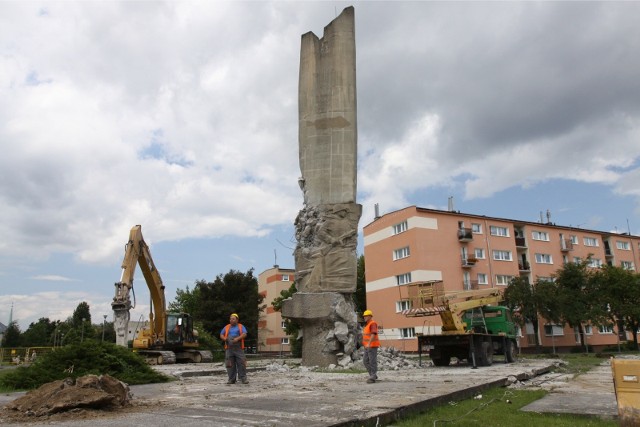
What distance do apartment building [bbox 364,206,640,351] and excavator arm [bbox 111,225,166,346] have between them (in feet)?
62.8

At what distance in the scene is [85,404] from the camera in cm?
680

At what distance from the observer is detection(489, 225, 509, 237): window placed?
151 ft

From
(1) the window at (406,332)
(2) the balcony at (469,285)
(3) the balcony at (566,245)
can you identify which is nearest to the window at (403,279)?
(1) the window at (406,332)

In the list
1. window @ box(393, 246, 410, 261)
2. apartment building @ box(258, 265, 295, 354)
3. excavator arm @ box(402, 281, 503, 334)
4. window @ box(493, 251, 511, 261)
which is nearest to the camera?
excavator arm @ box(402, 281, 503, 334)

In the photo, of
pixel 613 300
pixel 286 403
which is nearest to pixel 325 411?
pixel 286 403

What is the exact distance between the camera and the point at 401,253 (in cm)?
4256

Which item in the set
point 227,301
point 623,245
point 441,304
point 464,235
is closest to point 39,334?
point 227,301

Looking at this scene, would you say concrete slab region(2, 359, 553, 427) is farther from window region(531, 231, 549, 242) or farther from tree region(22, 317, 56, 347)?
tree region(22, 317, 56, 347)

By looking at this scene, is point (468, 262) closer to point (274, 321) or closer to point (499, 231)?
point (499, 231)

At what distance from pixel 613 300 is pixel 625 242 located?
20724 millimetres

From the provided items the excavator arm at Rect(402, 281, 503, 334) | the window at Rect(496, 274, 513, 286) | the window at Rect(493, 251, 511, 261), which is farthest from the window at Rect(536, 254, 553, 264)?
the excavator arm at Rect(402, 281, 503, 334)

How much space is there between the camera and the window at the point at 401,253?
41.9 m

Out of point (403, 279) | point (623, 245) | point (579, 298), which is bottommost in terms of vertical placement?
point (579, 298)

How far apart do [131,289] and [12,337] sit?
194 feet
